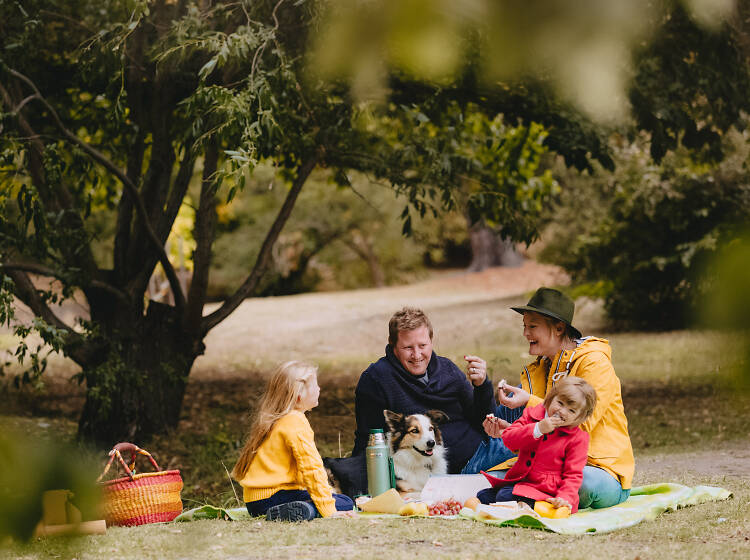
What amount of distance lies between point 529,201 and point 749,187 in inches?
144

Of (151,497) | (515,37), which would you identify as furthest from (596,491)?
(515,37)

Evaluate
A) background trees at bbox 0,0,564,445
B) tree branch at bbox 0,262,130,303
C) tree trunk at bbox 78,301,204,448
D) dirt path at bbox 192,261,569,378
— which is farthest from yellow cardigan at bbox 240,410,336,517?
dirt path at bbox 192,261,569,378

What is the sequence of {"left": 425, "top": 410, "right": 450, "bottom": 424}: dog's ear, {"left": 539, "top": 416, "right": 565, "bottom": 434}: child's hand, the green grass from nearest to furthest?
1. the green grass
2. {"left": 539, "top": 416, "right": 565, "bottom": 434}: child's hand
3. {"left": 425, "top": 410, "right": 450, "bottom": 424}: dog's ear

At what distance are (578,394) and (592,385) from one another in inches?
11.4

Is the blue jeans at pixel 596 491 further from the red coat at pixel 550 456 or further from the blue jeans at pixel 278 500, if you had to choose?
the blue jeans at pixel 278 500

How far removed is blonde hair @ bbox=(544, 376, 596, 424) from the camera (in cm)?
403

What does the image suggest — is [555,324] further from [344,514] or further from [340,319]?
[340,319]

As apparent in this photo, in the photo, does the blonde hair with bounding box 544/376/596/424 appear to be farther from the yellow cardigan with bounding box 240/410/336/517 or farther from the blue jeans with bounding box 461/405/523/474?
the yellow cardigan with bounding box 240/410/336/517

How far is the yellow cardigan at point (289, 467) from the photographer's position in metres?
4.37

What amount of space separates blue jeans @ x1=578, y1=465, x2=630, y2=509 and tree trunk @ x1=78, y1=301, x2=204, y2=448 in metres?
4.21

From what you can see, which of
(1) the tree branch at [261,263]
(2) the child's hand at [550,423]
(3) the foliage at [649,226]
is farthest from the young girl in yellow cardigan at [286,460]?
(3) the foliage at [649,226]

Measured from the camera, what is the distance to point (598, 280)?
51.2 feet

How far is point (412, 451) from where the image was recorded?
4.86 metres

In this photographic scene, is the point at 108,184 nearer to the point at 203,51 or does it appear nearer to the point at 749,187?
the point at 203,51
